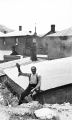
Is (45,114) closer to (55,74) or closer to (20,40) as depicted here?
(55,74)

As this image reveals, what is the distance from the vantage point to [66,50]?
3006 cm

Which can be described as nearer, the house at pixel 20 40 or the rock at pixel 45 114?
the rock at pixel 45 114

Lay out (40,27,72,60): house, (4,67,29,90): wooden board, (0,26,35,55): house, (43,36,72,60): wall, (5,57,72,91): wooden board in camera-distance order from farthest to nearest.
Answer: (0,26,35,55): house < (43,36,72,60): wall < (40,27,72,60): house < (4,67,29,90): wooden board < (5,57,72,91): wooden board

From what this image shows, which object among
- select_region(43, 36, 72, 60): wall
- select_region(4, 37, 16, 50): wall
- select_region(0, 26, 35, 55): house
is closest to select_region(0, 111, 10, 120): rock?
select_region(43, 36, 72, 60): wall

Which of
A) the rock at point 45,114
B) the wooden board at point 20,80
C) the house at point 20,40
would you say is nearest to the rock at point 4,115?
the rock at point 45,114

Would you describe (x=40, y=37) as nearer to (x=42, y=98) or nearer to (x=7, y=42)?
(x=7, y=42)

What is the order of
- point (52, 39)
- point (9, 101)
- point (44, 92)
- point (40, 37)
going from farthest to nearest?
point (40, 37)
point (52, 39)
point (9, 101)
point (44, 92)

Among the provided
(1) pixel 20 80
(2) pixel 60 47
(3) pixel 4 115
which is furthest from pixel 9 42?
(3) pixel 4 115

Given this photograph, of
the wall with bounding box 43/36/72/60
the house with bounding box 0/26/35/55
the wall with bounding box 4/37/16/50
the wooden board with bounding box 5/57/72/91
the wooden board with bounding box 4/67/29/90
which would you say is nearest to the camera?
the wooden board with bounding box 5/57/72/91

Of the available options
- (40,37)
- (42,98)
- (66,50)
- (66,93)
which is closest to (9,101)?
(42,98)

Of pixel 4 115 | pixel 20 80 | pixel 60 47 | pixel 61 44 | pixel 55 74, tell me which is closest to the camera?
pixel 4 115

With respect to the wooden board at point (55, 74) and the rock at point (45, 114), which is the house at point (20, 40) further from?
the rock at point (45, 114)

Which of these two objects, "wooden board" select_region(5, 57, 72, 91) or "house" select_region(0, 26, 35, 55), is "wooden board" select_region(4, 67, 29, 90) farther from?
"house" select_region(0, 26, 35, 55)

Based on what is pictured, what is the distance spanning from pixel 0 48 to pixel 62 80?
3943 cm
